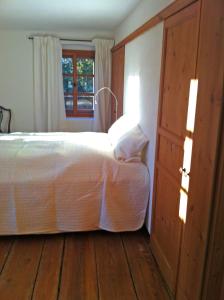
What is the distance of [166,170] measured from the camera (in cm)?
213

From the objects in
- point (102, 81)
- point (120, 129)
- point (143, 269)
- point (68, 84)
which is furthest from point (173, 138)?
point (68, 84)

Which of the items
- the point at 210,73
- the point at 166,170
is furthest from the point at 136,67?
the point at 210,73

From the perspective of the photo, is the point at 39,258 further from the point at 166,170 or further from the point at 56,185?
the point at 166,170

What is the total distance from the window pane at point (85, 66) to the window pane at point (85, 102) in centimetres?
45

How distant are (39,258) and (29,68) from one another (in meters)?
3.65

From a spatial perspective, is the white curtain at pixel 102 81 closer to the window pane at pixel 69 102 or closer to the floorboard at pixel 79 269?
the window pane at pixel 69 102

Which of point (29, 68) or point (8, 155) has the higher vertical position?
point (29, 68)

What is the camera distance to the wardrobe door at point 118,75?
3.98 metres

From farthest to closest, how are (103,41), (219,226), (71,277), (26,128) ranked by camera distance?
(26,128) < (103,41) < (71,277) < (219,226)

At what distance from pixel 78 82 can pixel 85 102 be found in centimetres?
39

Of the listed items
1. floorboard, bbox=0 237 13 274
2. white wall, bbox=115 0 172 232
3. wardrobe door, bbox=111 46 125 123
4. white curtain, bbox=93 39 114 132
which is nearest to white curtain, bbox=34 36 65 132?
white curtain, bbox=93 39 114 132

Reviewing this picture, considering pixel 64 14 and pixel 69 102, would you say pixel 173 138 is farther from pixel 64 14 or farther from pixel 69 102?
pixel 69 102

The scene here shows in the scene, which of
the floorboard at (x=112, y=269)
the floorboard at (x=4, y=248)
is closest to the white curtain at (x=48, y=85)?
the floorboard at (x=4, y=248)

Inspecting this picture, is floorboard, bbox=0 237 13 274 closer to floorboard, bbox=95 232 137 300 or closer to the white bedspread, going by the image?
the white bedspread
